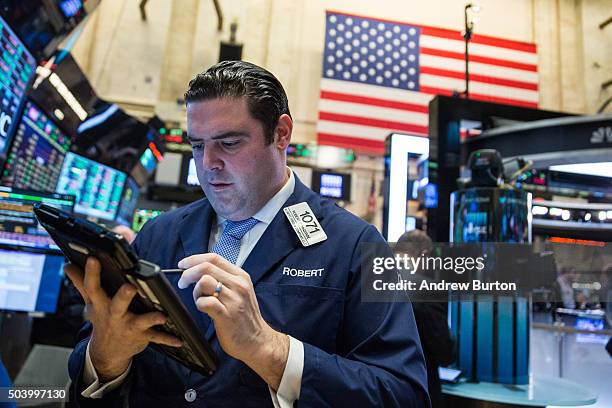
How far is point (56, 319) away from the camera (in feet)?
11.6

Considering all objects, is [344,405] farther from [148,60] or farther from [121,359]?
[148,60]

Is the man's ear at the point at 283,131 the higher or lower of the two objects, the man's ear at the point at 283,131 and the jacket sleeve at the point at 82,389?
the higher

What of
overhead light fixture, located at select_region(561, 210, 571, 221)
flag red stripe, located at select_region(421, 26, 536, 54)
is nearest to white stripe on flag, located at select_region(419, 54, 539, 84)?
flag red stripe, located at select_region(421, 26, 536, 54)

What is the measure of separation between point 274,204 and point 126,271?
1.81 ft

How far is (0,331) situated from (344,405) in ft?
9.46

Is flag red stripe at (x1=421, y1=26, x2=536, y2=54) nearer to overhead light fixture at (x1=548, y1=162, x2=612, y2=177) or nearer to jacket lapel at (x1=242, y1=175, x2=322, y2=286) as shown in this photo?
overhead light fixture at (x1=548, y1=162, x2=612, y2=177)

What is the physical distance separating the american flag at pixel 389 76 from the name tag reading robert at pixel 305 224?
7.47m

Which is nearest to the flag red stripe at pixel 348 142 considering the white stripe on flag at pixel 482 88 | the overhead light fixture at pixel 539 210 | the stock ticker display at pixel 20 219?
the white stripe on flag at pixel 482 88

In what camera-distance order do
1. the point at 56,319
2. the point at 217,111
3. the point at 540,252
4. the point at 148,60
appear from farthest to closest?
the point at 148,60 < the point at 56,319 < the point at 540,252 < the point at 217,111

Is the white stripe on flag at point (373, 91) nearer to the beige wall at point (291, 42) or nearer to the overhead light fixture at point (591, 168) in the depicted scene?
the beige wall at point (291, 42)

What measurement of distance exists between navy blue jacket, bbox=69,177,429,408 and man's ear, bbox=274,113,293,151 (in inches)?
7.4

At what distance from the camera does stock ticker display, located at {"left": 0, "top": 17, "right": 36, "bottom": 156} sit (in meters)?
2.45

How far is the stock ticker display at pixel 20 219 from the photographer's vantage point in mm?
2678

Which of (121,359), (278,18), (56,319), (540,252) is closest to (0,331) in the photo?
(56,319)
